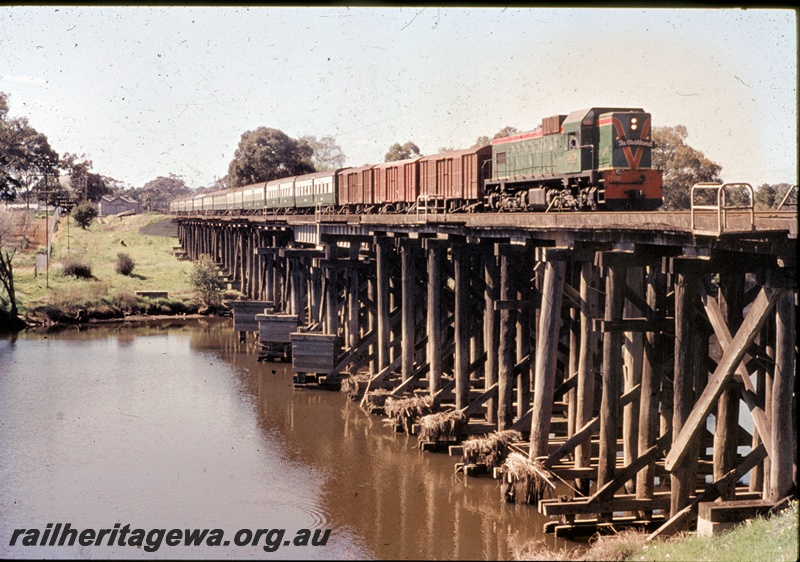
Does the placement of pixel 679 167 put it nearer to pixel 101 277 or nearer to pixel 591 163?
pixel 591 163

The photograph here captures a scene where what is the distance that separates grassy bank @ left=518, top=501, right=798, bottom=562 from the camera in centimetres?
883

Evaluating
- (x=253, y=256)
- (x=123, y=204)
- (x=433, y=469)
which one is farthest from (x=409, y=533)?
(x=123, y=204)

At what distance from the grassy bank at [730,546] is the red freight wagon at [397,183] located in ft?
58.7

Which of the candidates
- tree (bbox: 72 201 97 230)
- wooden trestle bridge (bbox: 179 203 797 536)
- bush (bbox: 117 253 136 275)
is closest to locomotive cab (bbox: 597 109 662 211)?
wooden trestle bridge (bbox: 179 203 797 536)

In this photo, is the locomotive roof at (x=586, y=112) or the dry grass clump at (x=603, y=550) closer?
the dry grass clump at (x=603, y=550)

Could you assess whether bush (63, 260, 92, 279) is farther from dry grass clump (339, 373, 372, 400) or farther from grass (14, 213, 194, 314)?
dry grass clump (339, 373, 372, 400)

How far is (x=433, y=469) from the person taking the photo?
16266 mm

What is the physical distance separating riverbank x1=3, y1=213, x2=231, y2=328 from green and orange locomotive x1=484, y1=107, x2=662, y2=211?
25881 mm

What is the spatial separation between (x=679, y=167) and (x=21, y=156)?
52568mm

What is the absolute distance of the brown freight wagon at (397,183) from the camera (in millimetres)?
27750

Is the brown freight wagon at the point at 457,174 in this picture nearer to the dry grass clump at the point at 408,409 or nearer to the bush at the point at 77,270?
the dry grass clump at the point at 408,409

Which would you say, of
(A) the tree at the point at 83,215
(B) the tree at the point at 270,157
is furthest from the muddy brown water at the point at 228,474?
(A) the tree at the point at 83,215

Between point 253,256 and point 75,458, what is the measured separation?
23.2 m

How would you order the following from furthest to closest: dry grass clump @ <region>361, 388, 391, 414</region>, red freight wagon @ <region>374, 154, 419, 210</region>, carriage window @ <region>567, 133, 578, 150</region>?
red freight wagon @ <region>374, 154, 419, 210</region>, dry grass clump @ <region>361, 388, 391, 414</region>, carriage window @ <region>567, 133, 578, 150</region>
